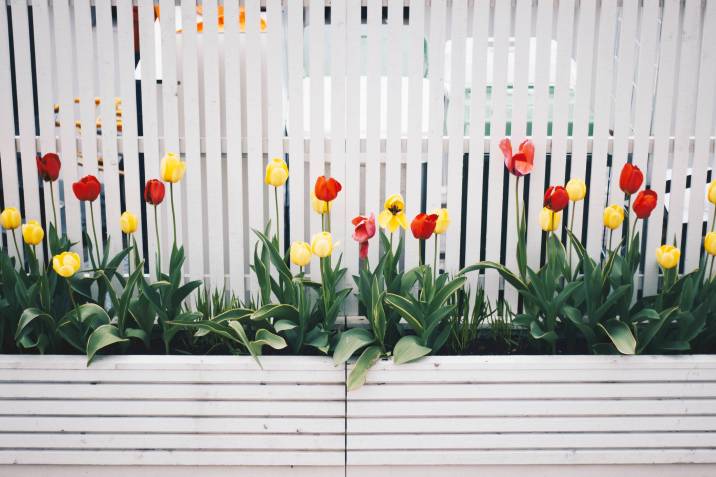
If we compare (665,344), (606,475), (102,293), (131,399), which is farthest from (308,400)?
(665,344)

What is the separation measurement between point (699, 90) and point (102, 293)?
1.91m

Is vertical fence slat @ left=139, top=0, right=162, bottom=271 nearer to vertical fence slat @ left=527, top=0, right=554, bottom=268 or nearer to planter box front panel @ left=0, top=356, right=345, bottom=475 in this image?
planter box front panel @ left=0, top=356, right=345, bottom=475

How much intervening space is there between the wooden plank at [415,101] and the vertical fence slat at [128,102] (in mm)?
836

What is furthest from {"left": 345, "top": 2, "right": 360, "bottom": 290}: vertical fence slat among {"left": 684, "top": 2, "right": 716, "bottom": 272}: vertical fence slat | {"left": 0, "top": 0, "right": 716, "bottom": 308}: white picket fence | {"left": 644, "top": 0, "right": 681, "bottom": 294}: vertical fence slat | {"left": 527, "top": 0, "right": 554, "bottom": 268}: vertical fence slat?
{"left": 684, "top": 2, "right": 716, "bottom": 272}: vertical fence slat

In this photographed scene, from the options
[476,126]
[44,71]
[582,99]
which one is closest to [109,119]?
[44,71]

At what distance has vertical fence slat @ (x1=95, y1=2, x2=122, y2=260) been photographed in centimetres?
198

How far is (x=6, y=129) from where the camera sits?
6.68 ft

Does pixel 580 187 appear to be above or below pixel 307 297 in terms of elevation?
above

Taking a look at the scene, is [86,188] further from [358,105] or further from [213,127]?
[358,105]

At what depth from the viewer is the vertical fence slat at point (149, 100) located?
1.99 m

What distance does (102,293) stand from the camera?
1990 mm

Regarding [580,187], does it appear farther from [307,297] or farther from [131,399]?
[131,399]

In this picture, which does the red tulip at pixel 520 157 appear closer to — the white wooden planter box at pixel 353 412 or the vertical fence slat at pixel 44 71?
the white wooden planter box at pixel 353 412

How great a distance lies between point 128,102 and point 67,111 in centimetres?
20
